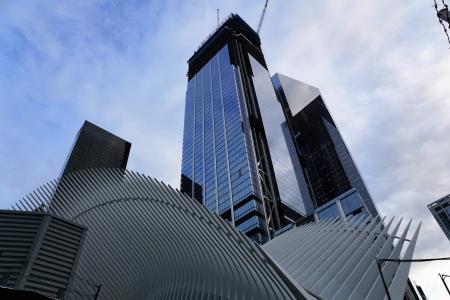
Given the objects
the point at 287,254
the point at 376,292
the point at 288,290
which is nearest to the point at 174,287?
the point at 287,254

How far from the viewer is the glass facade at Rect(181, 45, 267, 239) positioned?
392 feet

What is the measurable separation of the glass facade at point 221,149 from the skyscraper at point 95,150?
33416 mm

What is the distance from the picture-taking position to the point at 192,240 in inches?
1160

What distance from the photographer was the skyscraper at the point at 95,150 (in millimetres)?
114875

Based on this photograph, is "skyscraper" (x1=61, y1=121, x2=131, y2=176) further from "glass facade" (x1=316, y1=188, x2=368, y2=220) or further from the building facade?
the building facade

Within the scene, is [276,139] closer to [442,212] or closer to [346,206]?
[346,206]

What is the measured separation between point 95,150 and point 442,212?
16065cm

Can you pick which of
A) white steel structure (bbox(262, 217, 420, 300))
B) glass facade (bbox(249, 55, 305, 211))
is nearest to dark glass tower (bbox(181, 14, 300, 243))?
glass facade (bbox(249, 55, 305, 211))

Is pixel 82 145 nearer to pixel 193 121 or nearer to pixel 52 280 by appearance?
pixel 193 121

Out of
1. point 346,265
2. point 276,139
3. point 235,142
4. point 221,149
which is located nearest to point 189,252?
point 346,265

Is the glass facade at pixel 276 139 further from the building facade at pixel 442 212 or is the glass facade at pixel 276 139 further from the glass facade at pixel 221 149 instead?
the building facade at pixel 442 212

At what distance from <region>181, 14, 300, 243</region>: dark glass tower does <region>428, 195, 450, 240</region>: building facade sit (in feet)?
235

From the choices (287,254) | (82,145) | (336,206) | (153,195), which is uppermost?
(82,145)

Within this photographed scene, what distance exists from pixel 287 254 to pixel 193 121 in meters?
148
